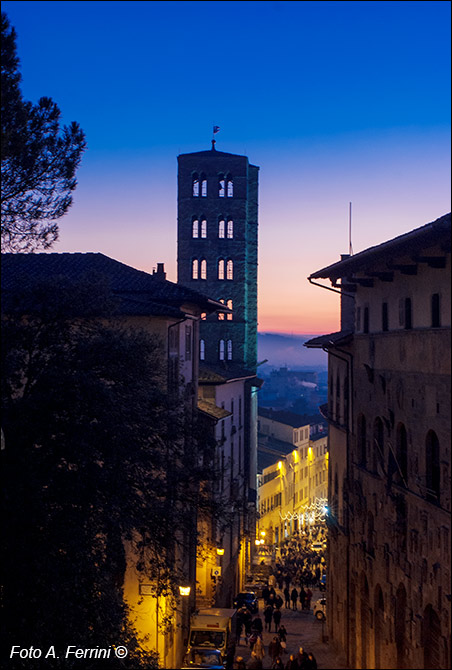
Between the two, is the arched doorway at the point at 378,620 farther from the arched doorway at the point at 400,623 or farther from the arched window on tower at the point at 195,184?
→ the arched window on tower at the point at 195,184

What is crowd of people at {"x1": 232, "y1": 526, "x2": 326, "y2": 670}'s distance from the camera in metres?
23.6

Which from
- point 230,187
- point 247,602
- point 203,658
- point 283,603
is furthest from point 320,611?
point 230,187

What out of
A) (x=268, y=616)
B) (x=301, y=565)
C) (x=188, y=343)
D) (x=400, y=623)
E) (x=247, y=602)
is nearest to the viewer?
(x=400, y=623)

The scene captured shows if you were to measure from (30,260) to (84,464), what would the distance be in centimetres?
1481

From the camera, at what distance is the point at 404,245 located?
17.2m

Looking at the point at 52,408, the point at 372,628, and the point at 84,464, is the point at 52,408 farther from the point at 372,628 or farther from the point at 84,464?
the point at 372,628

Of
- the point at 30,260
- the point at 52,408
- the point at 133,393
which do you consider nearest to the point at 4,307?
the point at 52,408

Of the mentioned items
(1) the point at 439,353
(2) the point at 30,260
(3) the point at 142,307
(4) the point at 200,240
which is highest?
(4) the point at 200,240

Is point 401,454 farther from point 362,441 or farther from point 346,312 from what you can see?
point 346,312

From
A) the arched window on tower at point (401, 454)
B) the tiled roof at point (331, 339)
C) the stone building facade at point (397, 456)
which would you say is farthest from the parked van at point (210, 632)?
the arched window on tower at point (401, 454)

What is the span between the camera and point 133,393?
16.7m

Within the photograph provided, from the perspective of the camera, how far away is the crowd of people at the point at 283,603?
→ 2358 cm

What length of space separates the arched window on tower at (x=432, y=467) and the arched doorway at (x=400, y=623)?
3.35m

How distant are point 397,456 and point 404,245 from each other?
252 inches
